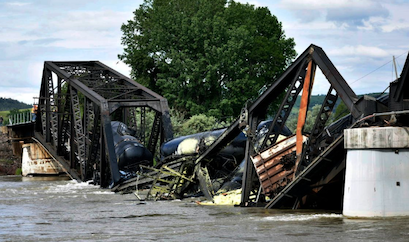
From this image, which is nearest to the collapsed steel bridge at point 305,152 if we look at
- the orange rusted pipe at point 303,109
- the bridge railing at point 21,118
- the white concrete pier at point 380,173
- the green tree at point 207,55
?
the orange rusted pipe at point 303,109

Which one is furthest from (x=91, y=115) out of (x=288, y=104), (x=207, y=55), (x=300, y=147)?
(x=207, y=55)

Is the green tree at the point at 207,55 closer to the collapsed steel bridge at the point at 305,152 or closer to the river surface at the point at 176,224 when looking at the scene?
the river surface at the point at 176,224

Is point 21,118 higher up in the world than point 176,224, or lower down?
higher up

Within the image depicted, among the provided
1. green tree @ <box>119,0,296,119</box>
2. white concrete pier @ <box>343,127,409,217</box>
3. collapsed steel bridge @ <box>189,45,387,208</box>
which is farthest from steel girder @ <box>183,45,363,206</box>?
green tree @ <box>119,0,296,119</box>

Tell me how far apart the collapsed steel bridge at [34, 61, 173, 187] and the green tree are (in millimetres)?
9957

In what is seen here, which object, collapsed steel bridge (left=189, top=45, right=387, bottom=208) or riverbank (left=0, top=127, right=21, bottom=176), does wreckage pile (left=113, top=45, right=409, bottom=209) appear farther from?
riverbank (left=0, top=127, right=21, bottom=176)

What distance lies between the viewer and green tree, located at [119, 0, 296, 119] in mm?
62656

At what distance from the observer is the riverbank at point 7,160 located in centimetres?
6367

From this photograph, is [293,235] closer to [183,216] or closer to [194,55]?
[183,216]

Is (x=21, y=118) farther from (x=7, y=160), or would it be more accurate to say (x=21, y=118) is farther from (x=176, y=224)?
(x=176, y=224)

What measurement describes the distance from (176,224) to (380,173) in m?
5.51

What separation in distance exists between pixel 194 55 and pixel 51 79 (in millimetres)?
18948

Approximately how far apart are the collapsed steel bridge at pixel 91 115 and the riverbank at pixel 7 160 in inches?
455

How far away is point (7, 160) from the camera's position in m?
63.9
